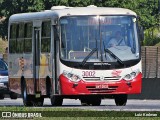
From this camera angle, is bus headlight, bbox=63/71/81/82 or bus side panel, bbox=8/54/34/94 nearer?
Result: bus headlight, bbox=63/71/81/82

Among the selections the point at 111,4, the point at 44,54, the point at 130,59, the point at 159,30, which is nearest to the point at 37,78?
the point at 44,54

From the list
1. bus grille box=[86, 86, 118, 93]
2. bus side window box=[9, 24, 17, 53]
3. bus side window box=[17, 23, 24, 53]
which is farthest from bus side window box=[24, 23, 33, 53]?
bus grille box=[86, 86, 118, 93]

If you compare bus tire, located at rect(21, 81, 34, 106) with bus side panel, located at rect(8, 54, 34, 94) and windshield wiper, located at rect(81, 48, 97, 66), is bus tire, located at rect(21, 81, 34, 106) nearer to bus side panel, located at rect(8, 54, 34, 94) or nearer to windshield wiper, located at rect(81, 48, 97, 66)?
bus side panel, located at rect(8, 54, 34, 94)

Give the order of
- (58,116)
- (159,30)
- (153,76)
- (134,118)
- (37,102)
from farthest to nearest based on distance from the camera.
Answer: (159,30)
(153,76)
(37,102)
(58,116)
(134,118)

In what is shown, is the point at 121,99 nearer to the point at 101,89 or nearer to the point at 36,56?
the point at 101,89

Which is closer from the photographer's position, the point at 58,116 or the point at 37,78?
the point at 58,116

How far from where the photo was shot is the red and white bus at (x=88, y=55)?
32.5 meters

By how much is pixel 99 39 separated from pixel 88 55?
71 cm

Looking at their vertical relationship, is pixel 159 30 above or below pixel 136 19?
below

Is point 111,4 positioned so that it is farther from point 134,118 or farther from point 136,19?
point 134,118

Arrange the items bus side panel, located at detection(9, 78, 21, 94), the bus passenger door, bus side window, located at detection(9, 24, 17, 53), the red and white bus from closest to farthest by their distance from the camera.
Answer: the red and white bus, the bus passenger door, bus side panel, located at detection(9, 78, 21, 94), bus side window, located at detection(9, 24, 17, 53)

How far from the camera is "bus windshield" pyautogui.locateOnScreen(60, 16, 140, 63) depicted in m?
32.6

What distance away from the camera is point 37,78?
3497cm

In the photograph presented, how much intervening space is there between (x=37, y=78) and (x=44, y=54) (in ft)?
3.65
